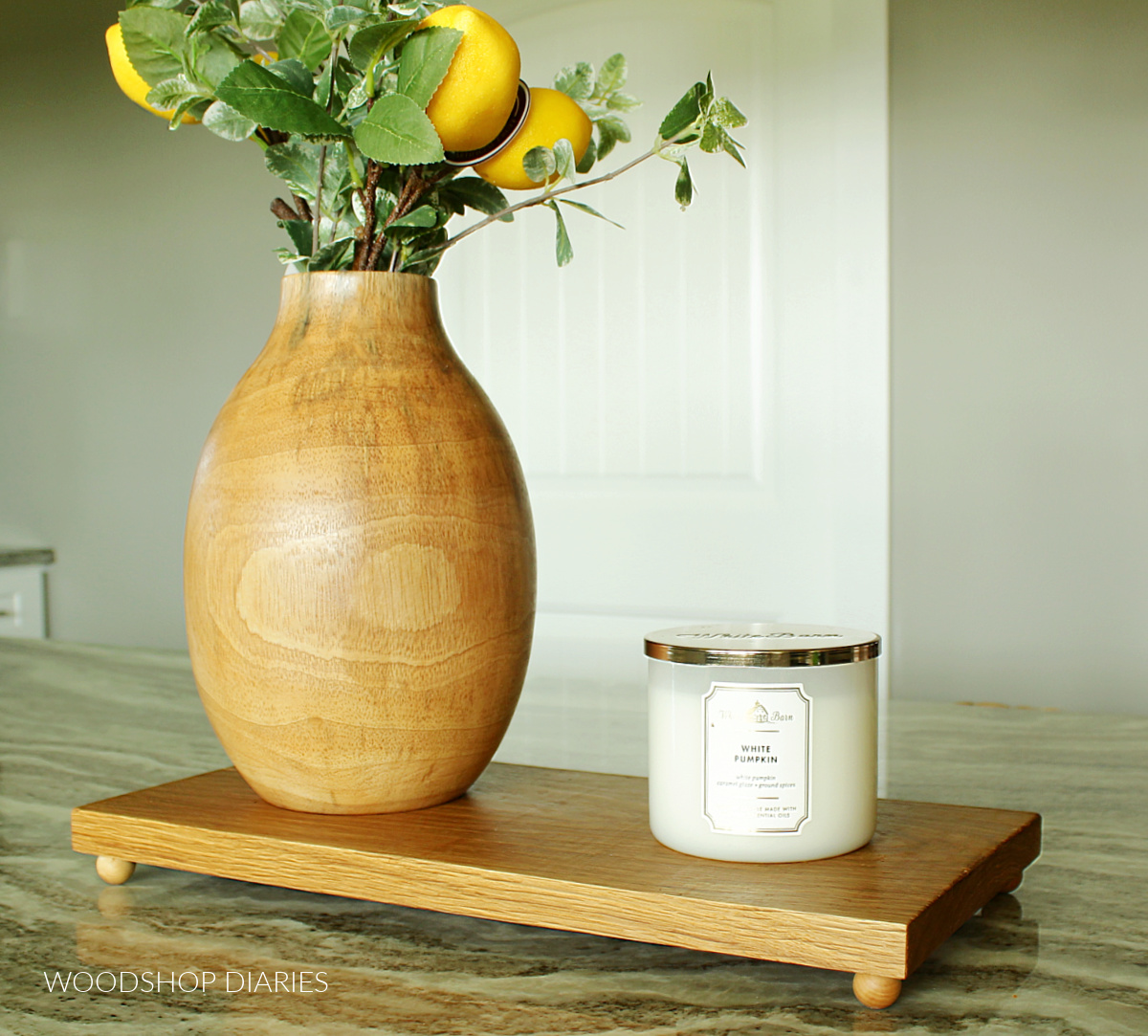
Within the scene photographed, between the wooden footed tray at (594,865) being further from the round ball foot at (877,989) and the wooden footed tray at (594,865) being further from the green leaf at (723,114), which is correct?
the green leaf at (723,114)

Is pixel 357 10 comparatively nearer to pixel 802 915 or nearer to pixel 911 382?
pixel 802 915

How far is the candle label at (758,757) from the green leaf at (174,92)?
385mm

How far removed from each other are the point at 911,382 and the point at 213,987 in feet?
7.06

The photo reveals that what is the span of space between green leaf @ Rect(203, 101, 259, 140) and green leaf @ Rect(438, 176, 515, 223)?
106 millimetres

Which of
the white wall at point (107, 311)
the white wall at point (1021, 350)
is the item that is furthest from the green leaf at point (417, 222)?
the white wall at point (107, 311)

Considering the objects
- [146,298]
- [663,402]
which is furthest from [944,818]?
[146,298]

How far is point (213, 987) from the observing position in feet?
1.48

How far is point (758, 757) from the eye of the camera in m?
0.48

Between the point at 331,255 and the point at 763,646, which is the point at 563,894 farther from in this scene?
the point at 331,255

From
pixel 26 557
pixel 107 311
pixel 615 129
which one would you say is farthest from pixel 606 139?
pixel 26 557

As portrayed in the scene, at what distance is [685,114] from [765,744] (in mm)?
309

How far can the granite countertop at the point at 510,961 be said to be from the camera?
0.42m

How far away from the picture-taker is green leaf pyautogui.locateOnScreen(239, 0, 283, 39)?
21.7 inches

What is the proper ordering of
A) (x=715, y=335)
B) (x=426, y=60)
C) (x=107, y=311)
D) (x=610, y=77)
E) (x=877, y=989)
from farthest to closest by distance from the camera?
(x=107, y=311) < (x=715, y=335) < (x=610, y=77) < (x=426, y=60) < (x=877, y=989)
